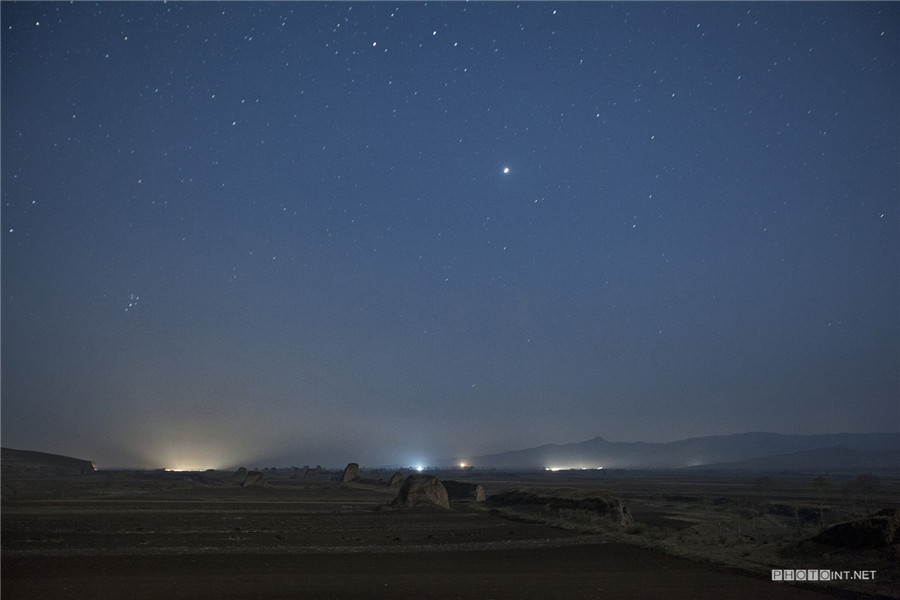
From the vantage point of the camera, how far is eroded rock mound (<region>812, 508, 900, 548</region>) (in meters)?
17.7

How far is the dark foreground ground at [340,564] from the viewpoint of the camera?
14.1 meters

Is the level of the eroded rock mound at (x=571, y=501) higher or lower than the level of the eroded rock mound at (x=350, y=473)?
higher

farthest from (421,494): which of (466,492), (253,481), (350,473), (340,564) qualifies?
(350,473)

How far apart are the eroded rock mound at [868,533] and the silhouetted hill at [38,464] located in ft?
552

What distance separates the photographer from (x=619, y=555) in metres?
20.8

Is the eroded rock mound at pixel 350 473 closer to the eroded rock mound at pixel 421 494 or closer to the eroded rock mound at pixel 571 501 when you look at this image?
the eroded rock mound at pixel 571 501

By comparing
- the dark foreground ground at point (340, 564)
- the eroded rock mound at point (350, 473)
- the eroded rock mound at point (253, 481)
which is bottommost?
the eroded rock mound at point (350, 473)

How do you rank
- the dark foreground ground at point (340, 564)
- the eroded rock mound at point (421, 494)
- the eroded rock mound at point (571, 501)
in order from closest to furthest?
the dark foreground ground at point (340, 564) < the eroded rock mound at point (571, 501) < the eroded rock mound at point (421, 494)

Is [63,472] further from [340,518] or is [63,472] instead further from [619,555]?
[619,555]

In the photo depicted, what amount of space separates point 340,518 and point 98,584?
22243 millimetres

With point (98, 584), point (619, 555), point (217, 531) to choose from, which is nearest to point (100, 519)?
point (217, 531)

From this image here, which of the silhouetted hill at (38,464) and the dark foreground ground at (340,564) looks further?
the silhouetted hill at (38,464)

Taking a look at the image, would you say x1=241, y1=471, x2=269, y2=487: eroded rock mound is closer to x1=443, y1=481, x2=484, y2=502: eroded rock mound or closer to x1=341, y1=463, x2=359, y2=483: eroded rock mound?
x1=341, y1=463, x2=359, y2=483: eroded rock mound

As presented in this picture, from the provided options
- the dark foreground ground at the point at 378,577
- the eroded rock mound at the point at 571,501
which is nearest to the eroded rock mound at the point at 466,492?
the eroded rock mound at the point at 571,501
